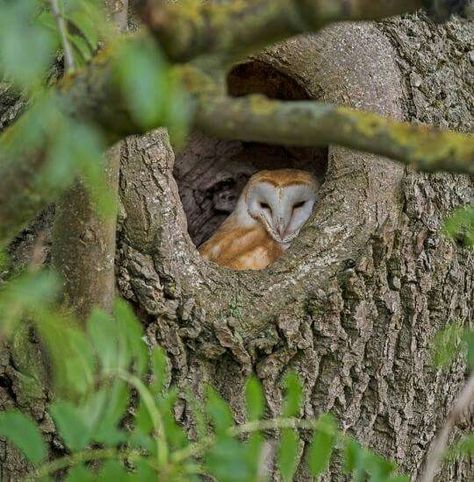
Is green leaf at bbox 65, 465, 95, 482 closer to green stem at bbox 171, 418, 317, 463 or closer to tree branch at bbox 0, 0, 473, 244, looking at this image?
green stem at bbox 171, 418, 317, 463

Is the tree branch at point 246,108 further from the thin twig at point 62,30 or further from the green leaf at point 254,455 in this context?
the green leaf at point 254,455

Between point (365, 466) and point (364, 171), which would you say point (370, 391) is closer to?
point (364, 171)

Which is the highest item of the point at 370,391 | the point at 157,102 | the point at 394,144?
the point at 157,102

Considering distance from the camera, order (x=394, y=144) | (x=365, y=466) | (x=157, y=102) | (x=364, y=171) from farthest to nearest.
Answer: (x=364, y=171)
(x=365, y=466)
(x=394, y=144)
(x=157, y=102)

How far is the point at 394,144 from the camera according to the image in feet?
4.36

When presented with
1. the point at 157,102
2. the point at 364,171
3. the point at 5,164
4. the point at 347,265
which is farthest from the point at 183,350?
the point at 157,102

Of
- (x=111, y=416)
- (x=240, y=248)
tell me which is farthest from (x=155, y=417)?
(x=240, y=248)

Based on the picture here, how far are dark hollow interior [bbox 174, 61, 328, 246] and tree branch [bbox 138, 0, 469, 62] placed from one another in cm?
217

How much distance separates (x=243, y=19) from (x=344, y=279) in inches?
59.6

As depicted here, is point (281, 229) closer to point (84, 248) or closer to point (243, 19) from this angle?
point (84, 248)

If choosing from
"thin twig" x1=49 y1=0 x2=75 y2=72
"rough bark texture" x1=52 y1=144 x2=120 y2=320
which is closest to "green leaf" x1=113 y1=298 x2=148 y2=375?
"thin twig" x1=49 y1=0 x2=75 y2=72

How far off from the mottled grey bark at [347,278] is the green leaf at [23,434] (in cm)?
115

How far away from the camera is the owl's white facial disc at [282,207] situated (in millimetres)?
3963

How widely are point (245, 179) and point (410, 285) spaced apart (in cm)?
160
